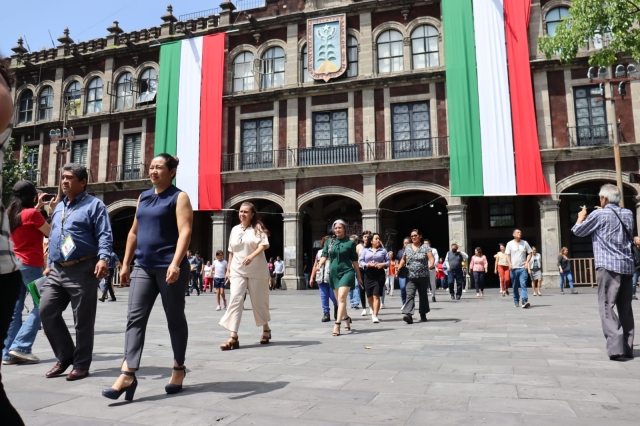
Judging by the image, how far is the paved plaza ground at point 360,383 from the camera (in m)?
3.44

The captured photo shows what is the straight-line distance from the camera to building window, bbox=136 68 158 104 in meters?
27.6

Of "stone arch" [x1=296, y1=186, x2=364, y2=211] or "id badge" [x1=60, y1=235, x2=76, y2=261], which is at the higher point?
"stone arch" [x1=296, y1=186, x2=364, y2=211]

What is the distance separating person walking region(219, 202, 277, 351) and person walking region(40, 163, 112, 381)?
203cm

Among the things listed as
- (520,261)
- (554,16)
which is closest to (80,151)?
(554,16)

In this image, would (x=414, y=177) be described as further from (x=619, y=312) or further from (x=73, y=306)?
(x=73, y=306)

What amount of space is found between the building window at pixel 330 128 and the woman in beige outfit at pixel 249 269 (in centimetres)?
1748

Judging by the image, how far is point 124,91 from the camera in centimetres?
2859

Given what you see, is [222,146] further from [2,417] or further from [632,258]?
[2,417]

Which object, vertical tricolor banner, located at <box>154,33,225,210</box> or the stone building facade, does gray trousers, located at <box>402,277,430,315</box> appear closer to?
the stone building facade

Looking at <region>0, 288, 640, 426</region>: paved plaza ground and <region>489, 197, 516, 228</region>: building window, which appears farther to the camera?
<region>489, 197, 516, 228</region>: building window

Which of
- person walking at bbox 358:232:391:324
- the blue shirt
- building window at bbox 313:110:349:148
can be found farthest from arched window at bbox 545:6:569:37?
the blue shirt

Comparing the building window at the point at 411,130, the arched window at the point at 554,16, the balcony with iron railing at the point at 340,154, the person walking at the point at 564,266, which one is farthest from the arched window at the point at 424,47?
the person walking at the point at 564,266

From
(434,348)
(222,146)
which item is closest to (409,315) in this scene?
(434,348)

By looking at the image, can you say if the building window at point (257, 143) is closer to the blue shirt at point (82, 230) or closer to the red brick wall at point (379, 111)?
the red brick wall at point (379, 111)
